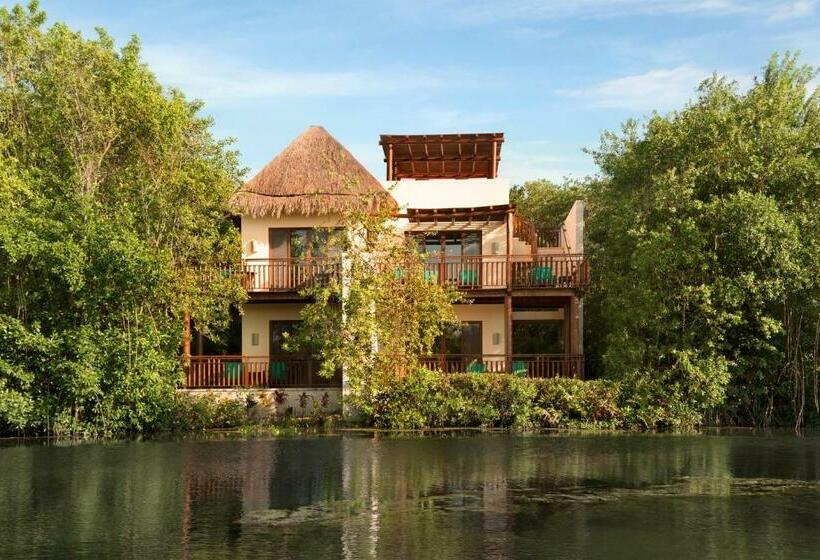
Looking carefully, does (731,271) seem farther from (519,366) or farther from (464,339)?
(464,339)

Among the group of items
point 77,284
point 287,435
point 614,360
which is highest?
point 77,284

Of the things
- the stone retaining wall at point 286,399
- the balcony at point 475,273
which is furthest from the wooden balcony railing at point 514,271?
the stone retaining wall at point 286,399

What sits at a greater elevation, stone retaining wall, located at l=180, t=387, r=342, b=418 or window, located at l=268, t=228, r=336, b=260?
window, located at l=268, t=228, r=336, b=260

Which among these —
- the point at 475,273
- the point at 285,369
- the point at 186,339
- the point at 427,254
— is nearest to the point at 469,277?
the point at 475,273

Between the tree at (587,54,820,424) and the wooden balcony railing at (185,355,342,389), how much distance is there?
8154 mm

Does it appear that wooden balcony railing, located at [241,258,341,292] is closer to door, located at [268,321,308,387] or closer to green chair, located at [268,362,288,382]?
door, located at [268,321,308,387]

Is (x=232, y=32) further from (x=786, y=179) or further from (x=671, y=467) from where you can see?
(x=786, y=179)

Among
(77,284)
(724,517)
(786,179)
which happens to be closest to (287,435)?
(77,284)

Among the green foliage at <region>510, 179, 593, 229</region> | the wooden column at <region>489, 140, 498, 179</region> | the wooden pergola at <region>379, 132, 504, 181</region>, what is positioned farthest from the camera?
the green foliage at <region>510, 179, 593, 229</region>

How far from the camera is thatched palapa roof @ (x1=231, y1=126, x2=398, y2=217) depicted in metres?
25.5

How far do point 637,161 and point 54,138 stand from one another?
52.7 ft

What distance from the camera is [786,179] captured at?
73.7ft

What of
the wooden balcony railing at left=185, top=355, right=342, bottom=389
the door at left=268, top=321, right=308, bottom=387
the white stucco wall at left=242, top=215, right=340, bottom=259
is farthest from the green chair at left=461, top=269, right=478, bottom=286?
the door at left=268, top=321, right=308, bottom=387

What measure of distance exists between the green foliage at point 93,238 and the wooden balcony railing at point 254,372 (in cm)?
146
